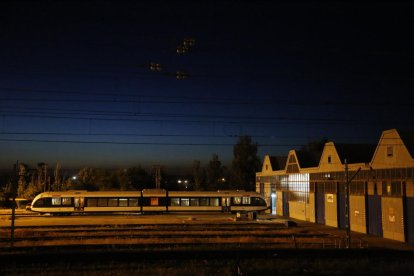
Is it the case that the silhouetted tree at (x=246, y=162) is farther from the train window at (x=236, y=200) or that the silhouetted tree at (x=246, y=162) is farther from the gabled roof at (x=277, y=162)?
the train window at (x=236, y=200)

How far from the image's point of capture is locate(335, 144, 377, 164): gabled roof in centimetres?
3513

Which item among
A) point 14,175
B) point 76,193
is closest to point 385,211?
point 14,175

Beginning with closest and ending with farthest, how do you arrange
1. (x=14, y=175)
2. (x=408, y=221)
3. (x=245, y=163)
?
1. (x=14, y=175)
2. (x=408, y=221)
3. (x=245, y=163)

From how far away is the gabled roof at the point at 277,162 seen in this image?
50.8 meters

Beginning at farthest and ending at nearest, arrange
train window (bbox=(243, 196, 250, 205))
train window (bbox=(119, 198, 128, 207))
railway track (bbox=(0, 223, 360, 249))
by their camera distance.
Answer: train window (bbox=(243, 196, 250, 205)) → train window (bbox=(119, 198, 128, 207)) → railway track (bbox=(0, 223, 360, 249))

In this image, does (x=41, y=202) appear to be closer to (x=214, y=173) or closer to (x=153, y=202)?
(x=153, y=202)

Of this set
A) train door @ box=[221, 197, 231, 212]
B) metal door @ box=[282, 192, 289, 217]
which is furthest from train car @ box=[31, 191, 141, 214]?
metal door @ box=[282, 192, 289, 217]

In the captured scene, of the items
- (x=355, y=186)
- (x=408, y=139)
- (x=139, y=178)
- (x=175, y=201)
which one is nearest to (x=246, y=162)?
(x=139, y=178)

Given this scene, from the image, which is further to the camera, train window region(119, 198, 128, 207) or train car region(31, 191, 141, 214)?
train window region(119, 198, 128, 207)

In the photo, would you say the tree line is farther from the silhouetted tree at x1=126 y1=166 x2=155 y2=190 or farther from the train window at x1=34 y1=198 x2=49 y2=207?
the train window at x1=34 y1=198 x2=49 y2=207

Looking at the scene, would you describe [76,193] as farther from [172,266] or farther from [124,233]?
[172,266]

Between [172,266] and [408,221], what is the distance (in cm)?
1738

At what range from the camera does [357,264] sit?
578 inches

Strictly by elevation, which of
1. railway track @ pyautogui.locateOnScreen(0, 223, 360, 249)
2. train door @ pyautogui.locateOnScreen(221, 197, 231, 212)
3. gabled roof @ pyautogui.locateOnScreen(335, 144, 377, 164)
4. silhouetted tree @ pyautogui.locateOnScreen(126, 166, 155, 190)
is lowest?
railway track @ pyautogui.locateOnScreen(0, 223, 360, 249)
